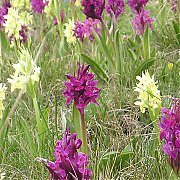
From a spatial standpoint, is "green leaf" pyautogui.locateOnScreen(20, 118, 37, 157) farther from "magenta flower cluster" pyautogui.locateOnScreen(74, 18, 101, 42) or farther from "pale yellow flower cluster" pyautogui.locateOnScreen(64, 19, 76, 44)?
"pale yellow flower cluster" pyautogui.locateOnScreen(64, 19, 76, 44)

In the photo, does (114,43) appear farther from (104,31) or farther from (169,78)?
(169,78)

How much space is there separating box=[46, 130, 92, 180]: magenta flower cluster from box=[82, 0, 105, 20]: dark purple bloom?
4.99 ft

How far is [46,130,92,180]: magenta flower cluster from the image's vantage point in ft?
4.01

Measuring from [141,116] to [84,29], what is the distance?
3.47 ft

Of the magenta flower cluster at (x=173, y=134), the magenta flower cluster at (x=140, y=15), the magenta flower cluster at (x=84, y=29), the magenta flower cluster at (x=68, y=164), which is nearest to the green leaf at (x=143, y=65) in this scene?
the magenta flower cluster at (x=140, y=15)

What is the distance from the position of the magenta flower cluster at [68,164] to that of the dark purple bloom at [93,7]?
152cm

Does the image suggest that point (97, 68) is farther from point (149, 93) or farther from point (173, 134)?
point (173, 134)

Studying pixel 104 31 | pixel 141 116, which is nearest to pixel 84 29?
pixel 104 31

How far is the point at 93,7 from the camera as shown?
2693mm

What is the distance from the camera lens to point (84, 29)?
126 inches

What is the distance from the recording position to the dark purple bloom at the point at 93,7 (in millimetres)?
2664

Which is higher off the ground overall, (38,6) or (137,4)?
(38,6)

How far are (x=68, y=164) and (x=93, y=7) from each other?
1.60 metres

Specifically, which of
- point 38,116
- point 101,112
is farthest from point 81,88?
point 101,112
